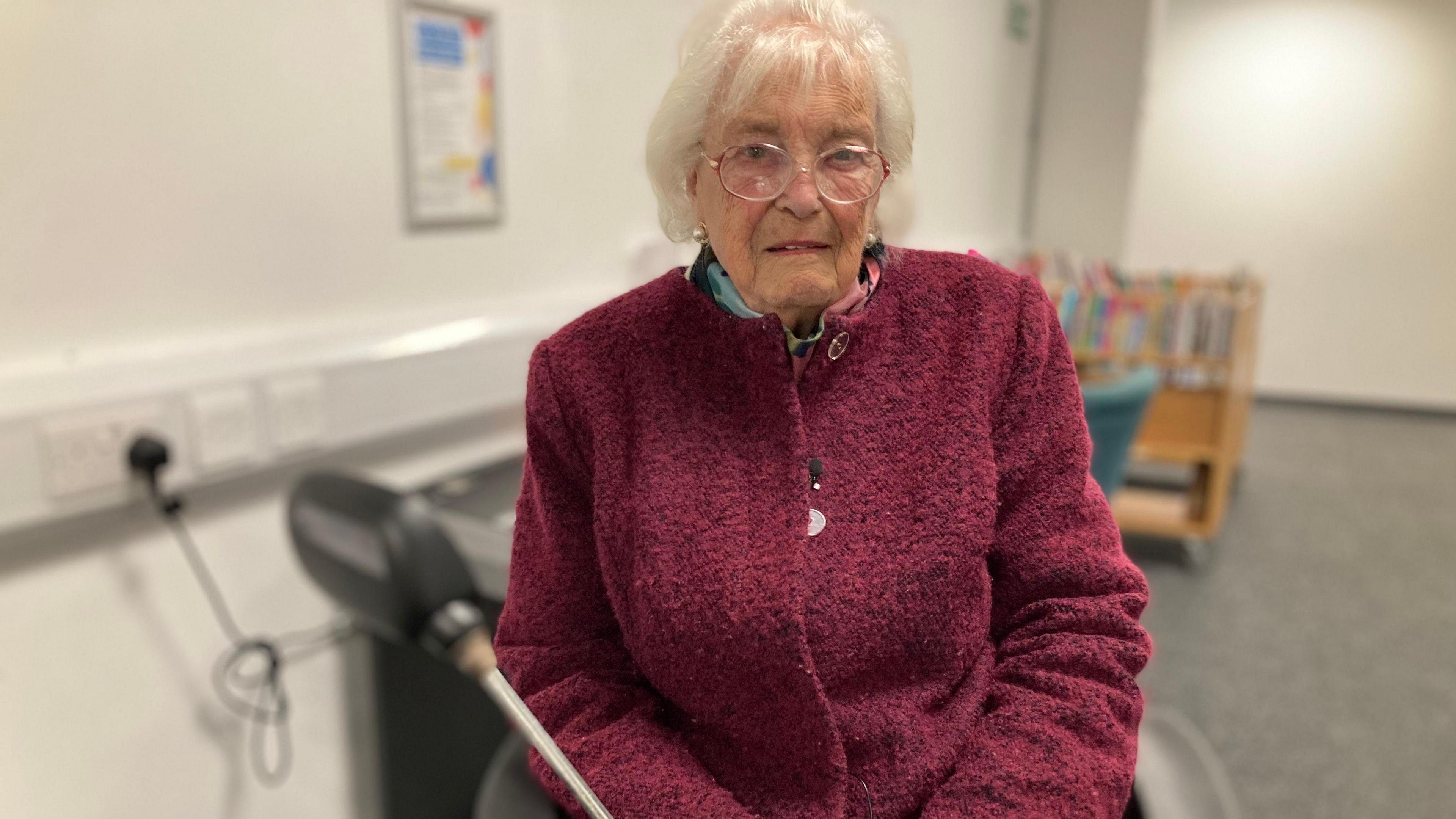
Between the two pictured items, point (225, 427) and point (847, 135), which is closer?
point (847, 135)

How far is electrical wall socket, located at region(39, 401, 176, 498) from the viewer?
1.12 m

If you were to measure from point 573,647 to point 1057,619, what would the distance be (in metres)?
0.28

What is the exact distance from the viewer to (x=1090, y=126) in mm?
3836

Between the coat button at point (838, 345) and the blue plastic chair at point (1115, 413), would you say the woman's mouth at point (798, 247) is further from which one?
the blue plastic chair at point (1115, 413)

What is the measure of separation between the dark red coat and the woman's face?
70 mm

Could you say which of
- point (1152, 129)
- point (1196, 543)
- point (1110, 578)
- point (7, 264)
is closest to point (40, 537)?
point (7, 264)

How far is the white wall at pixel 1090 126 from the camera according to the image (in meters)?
3.54

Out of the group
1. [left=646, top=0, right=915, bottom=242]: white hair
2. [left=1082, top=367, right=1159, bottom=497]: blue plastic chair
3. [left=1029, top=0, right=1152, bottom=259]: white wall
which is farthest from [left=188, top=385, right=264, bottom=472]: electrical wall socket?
[left=1029, top=0, right=1152, bottom=259]: white wall

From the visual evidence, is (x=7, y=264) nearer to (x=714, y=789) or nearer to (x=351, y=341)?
(x=351, y=341)

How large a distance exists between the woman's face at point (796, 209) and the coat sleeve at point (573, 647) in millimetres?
154

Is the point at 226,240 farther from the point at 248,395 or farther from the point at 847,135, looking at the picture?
the point at 847,135

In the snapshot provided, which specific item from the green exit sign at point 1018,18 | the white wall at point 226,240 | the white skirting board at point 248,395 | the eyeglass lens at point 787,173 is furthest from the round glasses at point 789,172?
the green exit sign at point 1018,18

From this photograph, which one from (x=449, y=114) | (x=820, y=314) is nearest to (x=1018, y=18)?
(x=449, y=114)

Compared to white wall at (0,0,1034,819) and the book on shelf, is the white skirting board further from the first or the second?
the book on shelf
